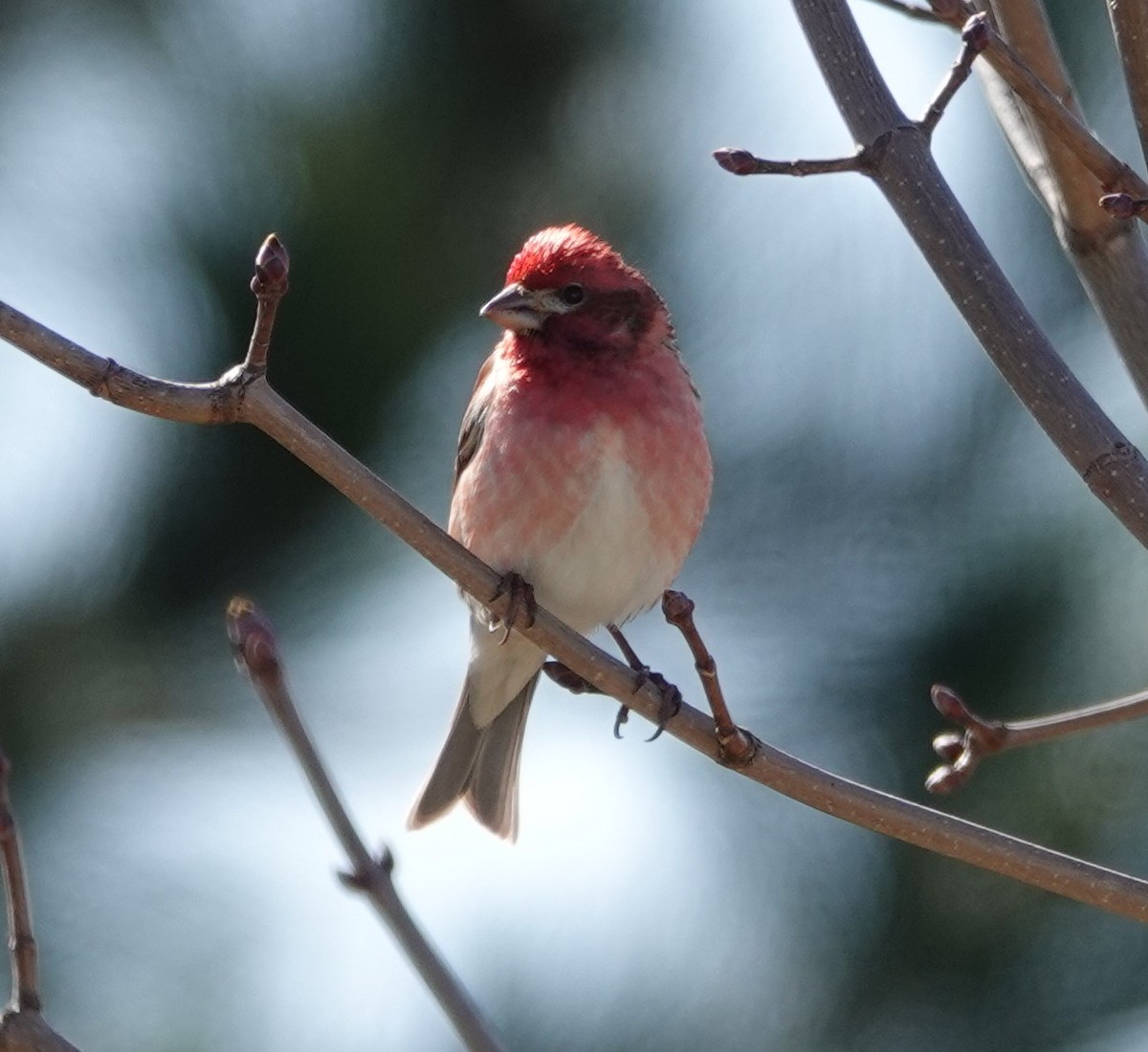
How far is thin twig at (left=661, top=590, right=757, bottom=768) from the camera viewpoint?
380 cm

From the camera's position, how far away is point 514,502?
220 inches

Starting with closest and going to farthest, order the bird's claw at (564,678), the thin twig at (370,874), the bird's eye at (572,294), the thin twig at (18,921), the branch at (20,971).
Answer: the thin twig at (370,874), the branch at (20,971), the thin twig at (18,921), the bird's claw at (564,678), the bird's eye at (572,294)

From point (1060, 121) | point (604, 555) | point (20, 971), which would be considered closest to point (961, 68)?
point (1060, 121)

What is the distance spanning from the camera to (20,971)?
289 centimetres

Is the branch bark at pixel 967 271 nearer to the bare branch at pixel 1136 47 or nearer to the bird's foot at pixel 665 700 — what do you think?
the bare branch at pixel 1136 47

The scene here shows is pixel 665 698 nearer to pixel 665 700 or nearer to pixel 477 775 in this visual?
pixel 665 700

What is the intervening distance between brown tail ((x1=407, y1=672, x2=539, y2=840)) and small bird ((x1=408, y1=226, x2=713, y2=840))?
486 millimetres

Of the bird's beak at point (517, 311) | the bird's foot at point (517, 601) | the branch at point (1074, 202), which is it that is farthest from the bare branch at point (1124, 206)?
the bird's beak at point (517, 311)

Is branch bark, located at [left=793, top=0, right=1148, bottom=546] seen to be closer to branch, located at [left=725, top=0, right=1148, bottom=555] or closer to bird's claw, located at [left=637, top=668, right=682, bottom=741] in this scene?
branch, located at [left=725, top=0, right=1148, bottom=555]

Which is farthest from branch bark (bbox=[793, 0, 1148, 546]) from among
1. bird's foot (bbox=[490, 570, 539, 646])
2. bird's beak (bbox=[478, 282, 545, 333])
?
bird's beak (bbox=[478, 282, 545, 333])

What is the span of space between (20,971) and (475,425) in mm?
3340

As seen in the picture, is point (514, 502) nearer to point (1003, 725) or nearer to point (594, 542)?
point (594, 542)

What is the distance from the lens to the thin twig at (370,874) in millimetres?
2246

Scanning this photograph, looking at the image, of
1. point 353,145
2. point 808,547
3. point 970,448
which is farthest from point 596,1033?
point 353,145
